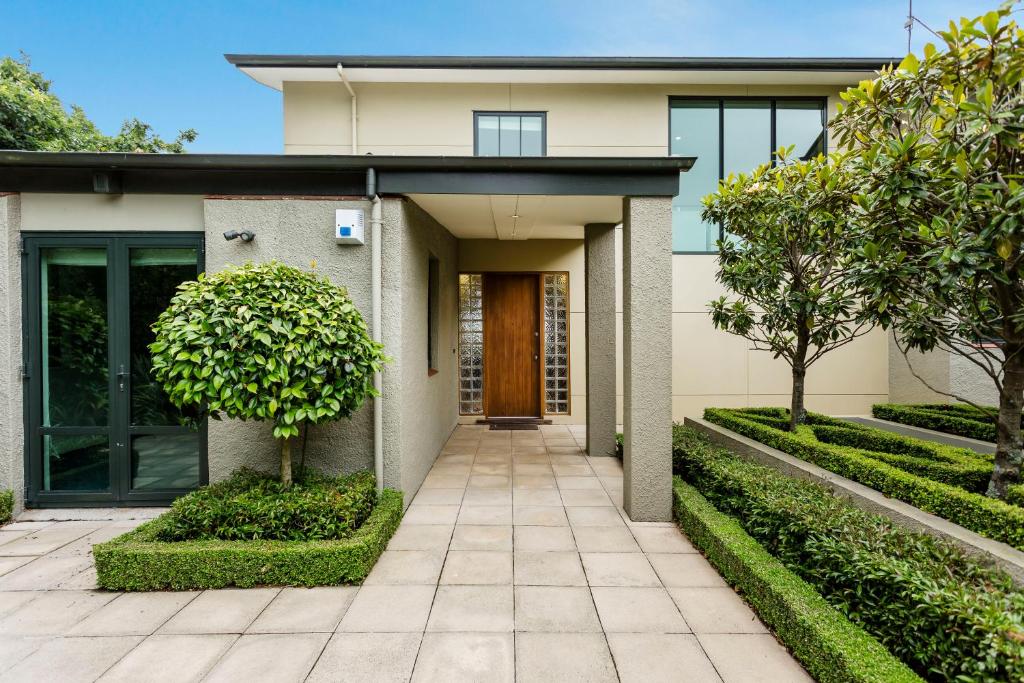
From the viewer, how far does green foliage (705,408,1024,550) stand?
8.00 ft

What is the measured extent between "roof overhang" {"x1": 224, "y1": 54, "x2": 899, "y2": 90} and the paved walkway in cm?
618

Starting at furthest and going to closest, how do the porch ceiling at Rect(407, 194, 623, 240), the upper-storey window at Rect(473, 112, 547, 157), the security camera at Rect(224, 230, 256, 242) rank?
the upper-storey window at Rect(473, 112, 547, 157) < the porch ceiling at Rect(407, 194, 623, 240) < the security camera at Rect(224, 230, 256, 242)

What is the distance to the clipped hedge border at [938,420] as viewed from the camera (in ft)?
15.2

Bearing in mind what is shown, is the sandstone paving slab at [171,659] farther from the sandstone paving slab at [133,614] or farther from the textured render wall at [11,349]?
the textured render wall at [11,349]

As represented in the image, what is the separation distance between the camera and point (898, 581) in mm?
2016

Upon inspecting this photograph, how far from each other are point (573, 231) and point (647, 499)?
145 inches

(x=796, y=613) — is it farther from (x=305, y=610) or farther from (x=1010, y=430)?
(x=305, y=610)

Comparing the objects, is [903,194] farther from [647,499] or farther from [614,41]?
[614,41]

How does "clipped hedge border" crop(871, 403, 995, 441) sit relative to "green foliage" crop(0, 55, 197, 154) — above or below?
below

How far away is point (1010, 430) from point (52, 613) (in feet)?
18.9

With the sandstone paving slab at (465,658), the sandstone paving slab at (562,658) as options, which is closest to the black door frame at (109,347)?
the sandstone paving slab at (465,658)

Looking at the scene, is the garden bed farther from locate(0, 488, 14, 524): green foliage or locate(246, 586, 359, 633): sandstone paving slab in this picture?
locate(0, 488, 14, 524): green foliage

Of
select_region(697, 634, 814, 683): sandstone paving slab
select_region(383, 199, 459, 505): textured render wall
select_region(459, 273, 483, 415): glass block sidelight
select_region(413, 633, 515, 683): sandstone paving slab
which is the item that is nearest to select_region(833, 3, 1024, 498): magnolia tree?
Answer: select_region(697, 634, 814, 683): sandstone paving slab

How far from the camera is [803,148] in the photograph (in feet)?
23.5
